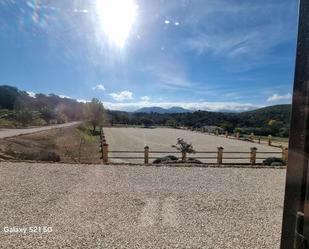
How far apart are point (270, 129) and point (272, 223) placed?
117ft

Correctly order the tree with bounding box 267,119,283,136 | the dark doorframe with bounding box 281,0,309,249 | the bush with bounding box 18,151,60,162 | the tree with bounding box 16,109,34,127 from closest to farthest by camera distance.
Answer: the dark doorframe with bounding box 281,0,309,249 → the bush with bounding box 18,151,60,162 → the tree with bounding box 267,119,283,136 → the tree with bounding box 16,109,34,127

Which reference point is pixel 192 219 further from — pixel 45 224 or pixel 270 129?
pixel 270 129

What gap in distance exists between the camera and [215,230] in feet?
13.3

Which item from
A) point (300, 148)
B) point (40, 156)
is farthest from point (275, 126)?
point (300, 148)

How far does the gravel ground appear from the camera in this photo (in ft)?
12.1

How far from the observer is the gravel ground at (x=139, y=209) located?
12.1 ft

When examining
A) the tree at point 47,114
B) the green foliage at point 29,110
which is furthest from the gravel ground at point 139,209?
A: the tree at point 47,114

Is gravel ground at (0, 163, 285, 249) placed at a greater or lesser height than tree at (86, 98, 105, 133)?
lesser

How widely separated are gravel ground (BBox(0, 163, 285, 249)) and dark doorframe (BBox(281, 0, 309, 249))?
2.95 metres

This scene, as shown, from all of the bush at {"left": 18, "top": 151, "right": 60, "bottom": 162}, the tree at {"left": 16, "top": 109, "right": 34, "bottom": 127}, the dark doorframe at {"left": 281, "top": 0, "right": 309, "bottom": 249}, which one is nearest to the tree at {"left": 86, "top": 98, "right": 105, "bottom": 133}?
the tree at {"left": 16, "top": 109, "right": 34, "bottom": 127}

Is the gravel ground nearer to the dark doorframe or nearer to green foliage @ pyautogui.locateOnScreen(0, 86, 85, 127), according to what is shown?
the dark doorframe

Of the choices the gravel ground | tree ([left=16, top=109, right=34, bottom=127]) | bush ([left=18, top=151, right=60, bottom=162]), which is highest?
tree ([left=16, top=109, right=34, bottom=127])

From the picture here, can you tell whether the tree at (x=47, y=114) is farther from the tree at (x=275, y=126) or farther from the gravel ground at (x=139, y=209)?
the gravel ground at (x=139, y=209)

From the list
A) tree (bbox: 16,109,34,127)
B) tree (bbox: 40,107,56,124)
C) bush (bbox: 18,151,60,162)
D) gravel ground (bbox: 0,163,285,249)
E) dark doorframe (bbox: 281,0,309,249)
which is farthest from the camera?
tree (bbox: 40,107,56,124)
